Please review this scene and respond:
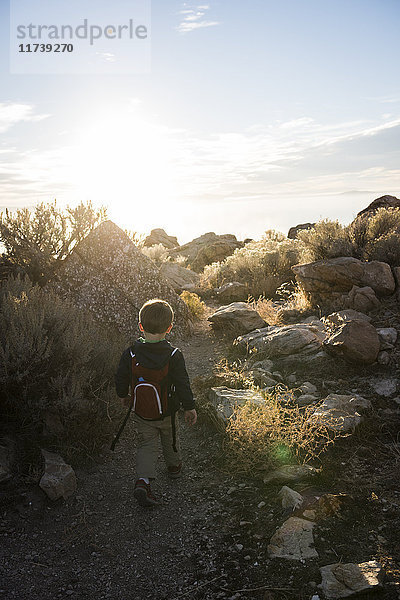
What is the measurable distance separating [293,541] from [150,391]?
1572 mm

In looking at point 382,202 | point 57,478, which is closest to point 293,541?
point 57,478

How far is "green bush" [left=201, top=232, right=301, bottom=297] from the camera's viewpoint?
38.5ft

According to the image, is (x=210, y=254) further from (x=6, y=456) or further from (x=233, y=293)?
(x=6, y=456)

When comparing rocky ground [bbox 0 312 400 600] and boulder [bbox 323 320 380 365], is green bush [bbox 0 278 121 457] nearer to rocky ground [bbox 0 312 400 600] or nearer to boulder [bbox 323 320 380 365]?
rocky ground [bbox 0 312 400 600]

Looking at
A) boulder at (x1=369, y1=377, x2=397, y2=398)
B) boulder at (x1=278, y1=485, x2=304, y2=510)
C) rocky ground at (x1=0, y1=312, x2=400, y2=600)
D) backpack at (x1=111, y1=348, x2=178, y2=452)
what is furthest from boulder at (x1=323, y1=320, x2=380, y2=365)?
backpack at (x1=111, y1=348, x2=178, y2=452)

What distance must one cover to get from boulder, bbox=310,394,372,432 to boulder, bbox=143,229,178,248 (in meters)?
23.8

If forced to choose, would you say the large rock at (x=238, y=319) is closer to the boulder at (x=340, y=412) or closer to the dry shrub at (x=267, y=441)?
the boulder at (x=340, y=412)

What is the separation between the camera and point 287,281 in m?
12.0

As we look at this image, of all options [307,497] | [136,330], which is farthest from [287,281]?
[307,497]

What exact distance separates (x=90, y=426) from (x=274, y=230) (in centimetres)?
1972

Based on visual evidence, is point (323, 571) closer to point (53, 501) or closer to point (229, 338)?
point (53, 501)

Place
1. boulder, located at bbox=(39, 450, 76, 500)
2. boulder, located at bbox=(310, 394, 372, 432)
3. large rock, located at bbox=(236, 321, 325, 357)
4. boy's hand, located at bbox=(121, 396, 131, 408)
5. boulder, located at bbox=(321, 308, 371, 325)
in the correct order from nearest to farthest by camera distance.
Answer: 1. boulder, located at bbox=(39, 450, 76, 500)
2. boy's hand, located at bbox=(121, 396, 131, 408)
3. boulder, located at bbox=(310, 394, 372, 432)
4. large rock, located at bbox=(236, 321, 325, 357)
5. boulder, located at bbox=(321, 308, 371, 325)

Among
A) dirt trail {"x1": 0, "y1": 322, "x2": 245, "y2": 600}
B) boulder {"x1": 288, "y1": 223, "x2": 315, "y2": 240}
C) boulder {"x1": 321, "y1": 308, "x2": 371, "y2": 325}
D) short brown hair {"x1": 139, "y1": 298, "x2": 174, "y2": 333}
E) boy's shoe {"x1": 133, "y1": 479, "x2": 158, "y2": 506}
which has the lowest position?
dirt trail {"x1": 0, "y1": 322, "x2": 245, "y2": 600}

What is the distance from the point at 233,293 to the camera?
38.4 feet
